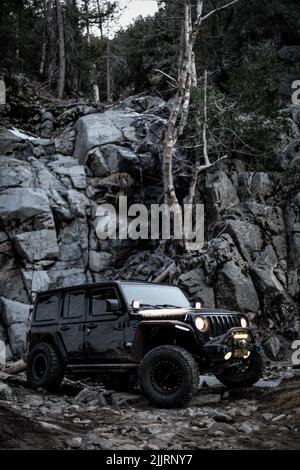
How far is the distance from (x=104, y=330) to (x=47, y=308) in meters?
1.94

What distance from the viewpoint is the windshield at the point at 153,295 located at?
316 inches

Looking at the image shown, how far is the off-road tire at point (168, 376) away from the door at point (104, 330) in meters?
0.90

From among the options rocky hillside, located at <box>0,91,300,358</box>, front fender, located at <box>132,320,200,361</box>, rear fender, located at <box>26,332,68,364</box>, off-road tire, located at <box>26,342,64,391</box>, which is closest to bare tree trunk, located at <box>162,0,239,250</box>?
rocky hillside, located at <box>0,91,300,358</box>

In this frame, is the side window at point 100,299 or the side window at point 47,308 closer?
the side window at point 100,299

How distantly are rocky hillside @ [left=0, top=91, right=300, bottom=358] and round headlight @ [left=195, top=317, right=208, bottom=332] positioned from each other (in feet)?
18.8

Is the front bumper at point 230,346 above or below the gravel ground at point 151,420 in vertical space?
above

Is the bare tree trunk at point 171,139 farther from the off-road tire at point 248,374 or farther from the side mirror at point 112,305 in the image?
the side mirror at point 112,305

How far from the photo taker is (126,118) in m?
23.3

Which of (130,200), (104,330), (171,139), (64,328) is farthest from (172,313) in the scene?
(130,200)

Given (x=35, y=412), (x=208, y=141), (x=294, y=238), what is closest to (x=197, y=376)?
(x=35, y=412)

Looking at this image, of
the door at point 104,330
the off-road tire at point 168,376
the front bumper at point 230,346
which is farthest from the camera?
the door at point 104,330

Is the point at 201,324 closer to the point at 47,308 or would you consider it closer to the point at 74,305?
the point at 74,305

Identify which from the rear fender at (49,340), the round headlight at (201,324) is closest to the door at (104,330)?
the rear fender at (49,340)
